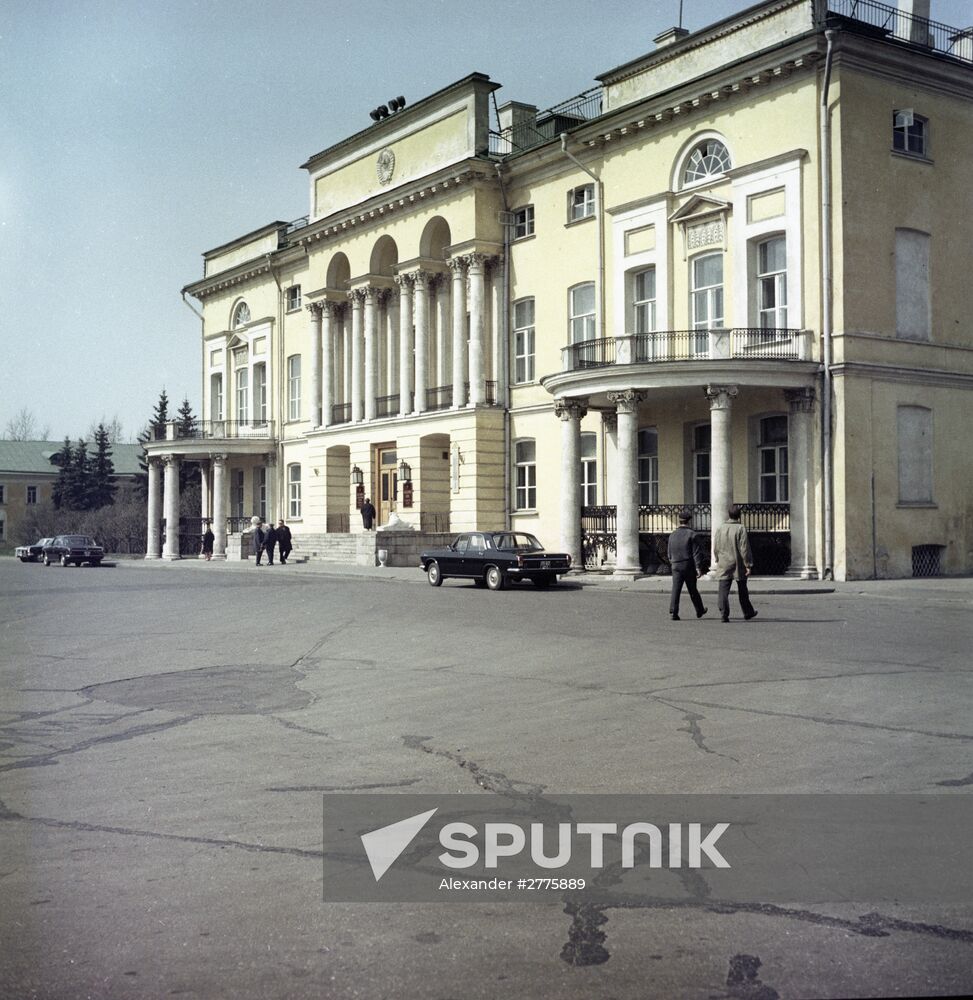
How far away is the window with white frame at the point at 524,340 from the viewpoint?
39906mm

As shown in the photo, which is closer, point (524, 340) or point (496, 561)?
point (496, 561)

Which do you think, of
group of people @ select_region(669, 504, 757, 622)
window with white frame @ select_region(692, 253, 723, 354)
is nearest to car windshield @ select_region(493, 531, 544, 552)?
window with white frame @ select_region(692, 253, 723, 354)

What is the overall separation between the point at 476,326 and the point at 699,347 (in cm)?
1020

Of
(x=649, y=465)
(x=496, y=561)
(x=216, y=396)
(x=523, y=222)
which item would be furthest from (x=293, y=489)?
(x=496, y=561)

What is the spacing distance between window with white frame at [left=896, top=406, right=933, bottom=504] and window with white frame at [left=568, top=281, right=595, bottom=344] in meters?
10.3

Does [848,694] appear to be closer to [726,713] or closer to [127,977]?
[726,713]

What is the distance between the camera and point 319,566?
137ft

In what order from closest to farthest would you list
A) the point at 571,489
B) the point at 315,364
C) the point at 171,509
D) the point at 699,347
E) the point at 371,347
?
1. the point at 699,347
2. the point at 571,489
3. the point at 371,347
4. the point at 315,364
5. the point at 171,509

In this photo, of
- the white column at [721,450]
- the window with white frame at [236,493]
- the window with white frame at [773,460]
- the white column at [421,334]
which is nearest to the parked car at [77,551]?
the window with white frame at [236,493]

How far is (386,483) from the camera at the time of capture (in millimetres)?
46000

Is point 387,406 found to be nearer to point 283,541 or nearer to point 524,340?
point 283,541

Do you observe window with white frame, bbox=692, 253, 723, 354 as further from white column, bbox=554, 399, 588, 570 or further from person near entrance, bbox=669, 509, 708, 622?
person near entrance, bbox=669, 509, 708, 622

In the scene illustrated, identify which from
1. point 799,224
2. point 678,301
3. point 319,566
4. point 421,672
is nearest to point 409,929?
point 421,672

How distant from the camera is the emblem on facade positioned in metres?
44.5
